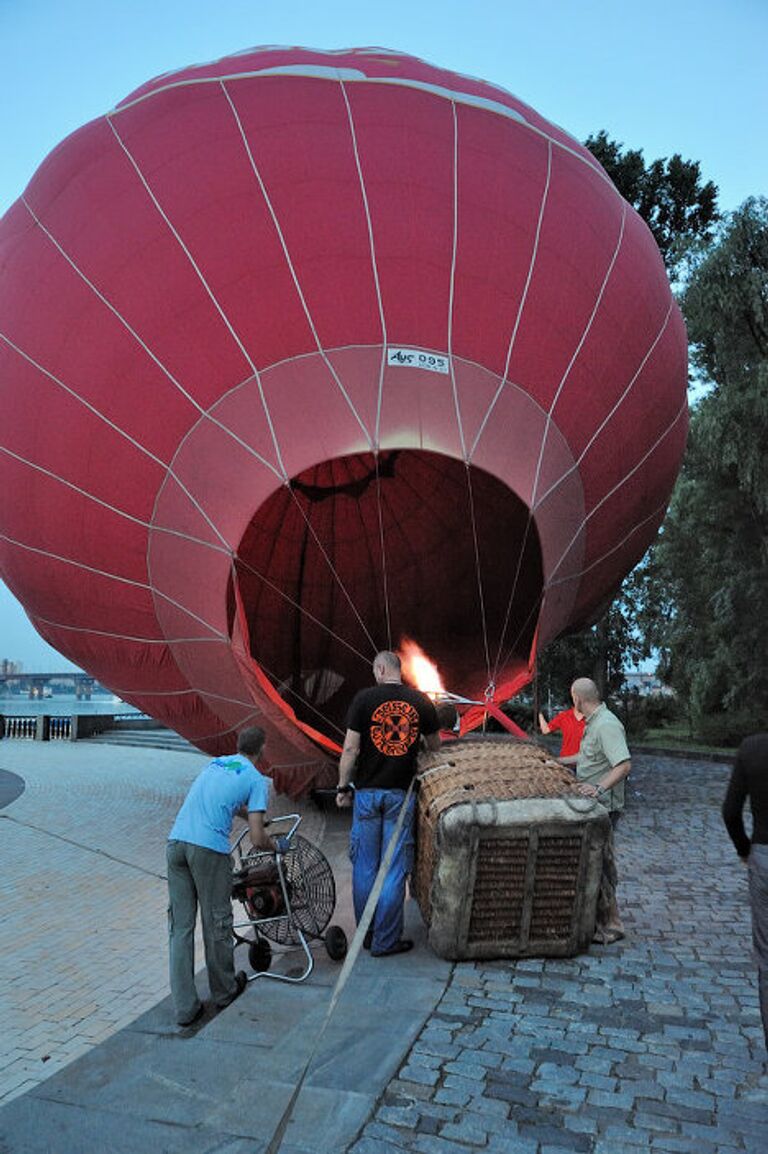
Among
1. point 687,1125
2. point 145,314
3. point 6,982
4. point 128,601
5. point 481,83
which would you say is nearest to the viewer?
point 687,1125

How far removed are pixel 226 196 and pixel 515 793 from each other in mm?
4984

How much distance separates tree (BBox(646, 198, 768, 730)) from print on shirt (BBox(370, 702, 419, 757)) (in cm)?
1054

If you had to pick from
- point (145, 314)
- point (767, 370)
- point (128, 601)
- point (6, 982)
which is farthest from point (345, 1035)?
point (767, 370)

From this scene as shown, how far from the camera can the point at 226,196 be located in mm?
6902

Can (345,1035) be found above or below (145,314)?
below

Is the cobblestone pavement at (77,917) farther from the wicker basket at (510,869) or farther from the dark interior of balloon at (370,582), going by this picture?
the dark interior of balloon at (370,582)

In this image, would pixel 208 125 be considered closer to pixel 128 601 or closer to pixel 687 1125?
pixel 128 601

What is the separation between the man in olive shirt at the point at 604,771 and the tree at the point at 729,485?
386 inches

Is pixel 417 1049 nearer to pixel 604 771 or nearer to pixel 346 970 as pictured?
pixel 346 970

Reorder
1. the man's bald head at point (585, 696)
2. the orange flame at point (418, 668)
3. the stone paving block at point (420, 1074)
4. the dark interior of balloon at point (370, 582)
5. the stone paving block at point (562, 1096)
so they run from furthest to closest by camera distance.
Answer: the dark interior of balloon at point (370, 582), the orange flame at point (418, 668), the man's bald head at point (585, 696), the stone paving block at point (420, 1074), the stone paving block at point (562, 1096)

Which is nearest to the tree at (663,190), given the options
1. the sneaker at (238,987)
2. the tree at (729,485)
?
the tree at (729,485)

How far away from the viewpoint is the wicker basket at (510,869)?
414 cm

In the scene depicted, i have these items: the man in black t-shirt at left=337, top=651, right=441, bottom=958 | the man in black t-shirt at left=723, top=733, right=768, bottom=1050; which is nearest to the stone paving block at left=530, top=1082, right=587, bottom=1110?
the man in black t-shirt at left=723, top=733, right=768, bottom=1050

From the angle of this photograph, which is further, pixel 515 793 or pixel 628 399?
pixel 628 399
